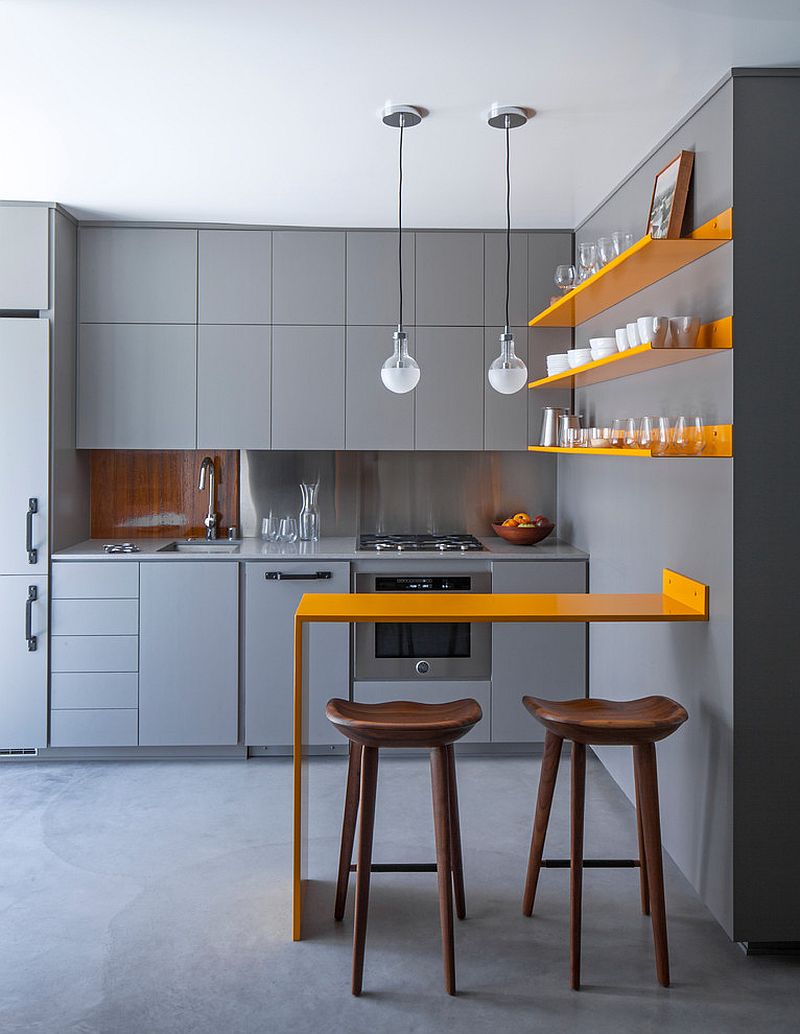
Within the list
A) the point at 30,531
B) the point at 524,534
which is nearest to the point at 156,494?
the point at 30,531

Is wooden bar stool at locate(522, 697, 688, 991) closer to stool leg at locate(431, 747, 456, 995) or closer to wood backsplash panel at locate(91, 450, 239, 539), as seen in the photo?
stool leg at locate(431, 747, 456, 995)

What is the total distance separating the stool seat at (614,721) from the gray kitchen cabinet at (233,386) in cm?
242

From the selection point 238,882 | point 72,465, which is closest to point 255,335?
point 72,465

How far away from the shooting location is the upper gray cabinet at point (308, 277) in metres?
4.63

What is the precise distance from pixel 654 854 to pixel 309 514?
276cm

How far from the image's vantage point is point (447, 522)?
5.02 m

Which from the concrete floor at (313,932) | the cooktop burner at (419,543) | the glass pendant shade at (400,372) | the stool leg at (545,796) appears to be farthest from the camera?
the cooktop burner at (419,543)

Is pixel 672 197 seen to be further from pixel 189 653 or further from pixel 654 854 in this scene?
pixel 189 653

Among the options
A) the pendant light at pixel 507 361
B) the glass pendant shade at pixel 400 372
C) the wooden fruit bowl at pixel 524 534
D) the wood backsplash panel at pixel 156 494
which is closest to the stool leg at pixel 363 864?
the glass pendant shade at pixel 400 372

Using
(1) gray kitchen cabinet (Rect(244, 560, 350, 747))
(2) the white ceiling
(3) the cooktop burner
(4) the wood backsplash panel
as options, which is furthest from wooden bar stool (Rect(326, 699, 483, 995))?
(4) the wood backsplash panel

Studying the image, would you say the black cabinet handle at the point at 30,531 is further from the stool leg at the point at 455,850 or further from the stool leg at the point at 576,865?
the stool leg at the point at 576,865

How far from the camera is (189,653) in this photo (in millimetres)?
4281

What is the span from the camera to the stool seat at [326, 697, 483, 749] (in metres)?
2.49

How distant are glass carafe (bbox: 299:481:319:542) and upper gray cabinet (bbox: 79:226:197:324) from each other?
1.05 metres
